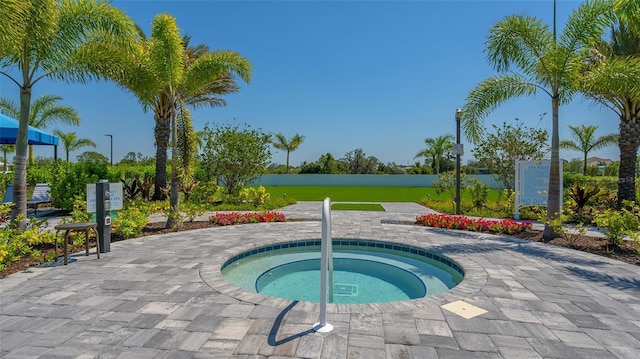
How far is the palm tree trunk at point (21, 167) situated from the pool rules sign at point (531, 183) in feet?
39.2

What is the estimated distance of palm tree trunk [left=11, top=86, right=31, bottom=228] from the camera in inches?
235

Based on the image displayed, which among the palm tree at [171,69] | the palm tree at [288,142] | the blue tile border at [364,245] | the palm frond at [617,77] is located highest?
the palm tree at [288,142]

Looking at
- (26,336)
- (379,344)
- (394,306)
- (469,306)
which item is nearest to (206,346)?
(379,344)

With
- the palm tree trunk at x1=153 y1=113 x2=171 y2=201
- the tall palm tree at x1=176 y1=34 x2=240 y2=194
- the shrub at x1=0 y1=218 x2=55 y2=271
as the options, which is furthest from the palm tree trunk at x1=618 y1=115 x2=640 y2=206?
the palm tree trunk at x1=153 y1=113 x2=171 y2=201

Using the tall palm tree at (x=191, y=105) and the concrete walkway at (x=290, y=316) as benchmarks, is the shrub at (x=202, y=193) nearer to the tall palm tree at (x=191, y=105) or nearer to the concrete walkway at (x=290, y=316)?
the tall palm tree at (x=191, y=105)

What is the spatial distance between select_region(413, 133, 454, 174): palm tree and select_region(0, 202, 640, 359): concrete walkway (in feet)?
100

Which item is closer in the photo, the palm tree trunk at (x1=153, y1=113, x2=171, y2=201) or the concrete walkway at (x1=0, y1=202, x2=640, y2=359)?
the concrete walkway at (x1=0, y1=202, x2=640, y2=359)

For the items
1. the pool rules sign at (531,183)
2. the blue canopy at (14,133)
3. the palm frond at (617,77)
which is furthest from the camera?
the pool rules sign at (531,183)

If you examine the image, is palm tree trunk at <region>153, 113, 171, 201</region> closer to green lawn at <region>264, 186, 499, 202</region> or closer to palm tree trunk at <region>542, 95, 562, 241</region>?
green lawn at <region>264, 186, 499, 202</region>

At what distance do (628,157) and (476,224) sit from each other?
22.1ft

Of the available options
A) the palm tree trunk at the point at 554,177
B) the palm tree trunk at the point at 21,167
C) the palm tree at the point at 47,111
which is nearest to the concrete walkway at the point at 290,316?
the palm tree trunk at the point at 554,177

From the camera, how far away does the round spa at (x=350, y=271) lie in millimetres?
4539

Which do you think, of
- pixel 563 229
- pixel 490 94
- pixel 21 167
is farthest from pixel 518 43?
pixel 21 167

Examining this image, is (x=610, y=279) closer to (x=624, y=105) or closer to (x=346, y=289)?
(x=346, y=289)
